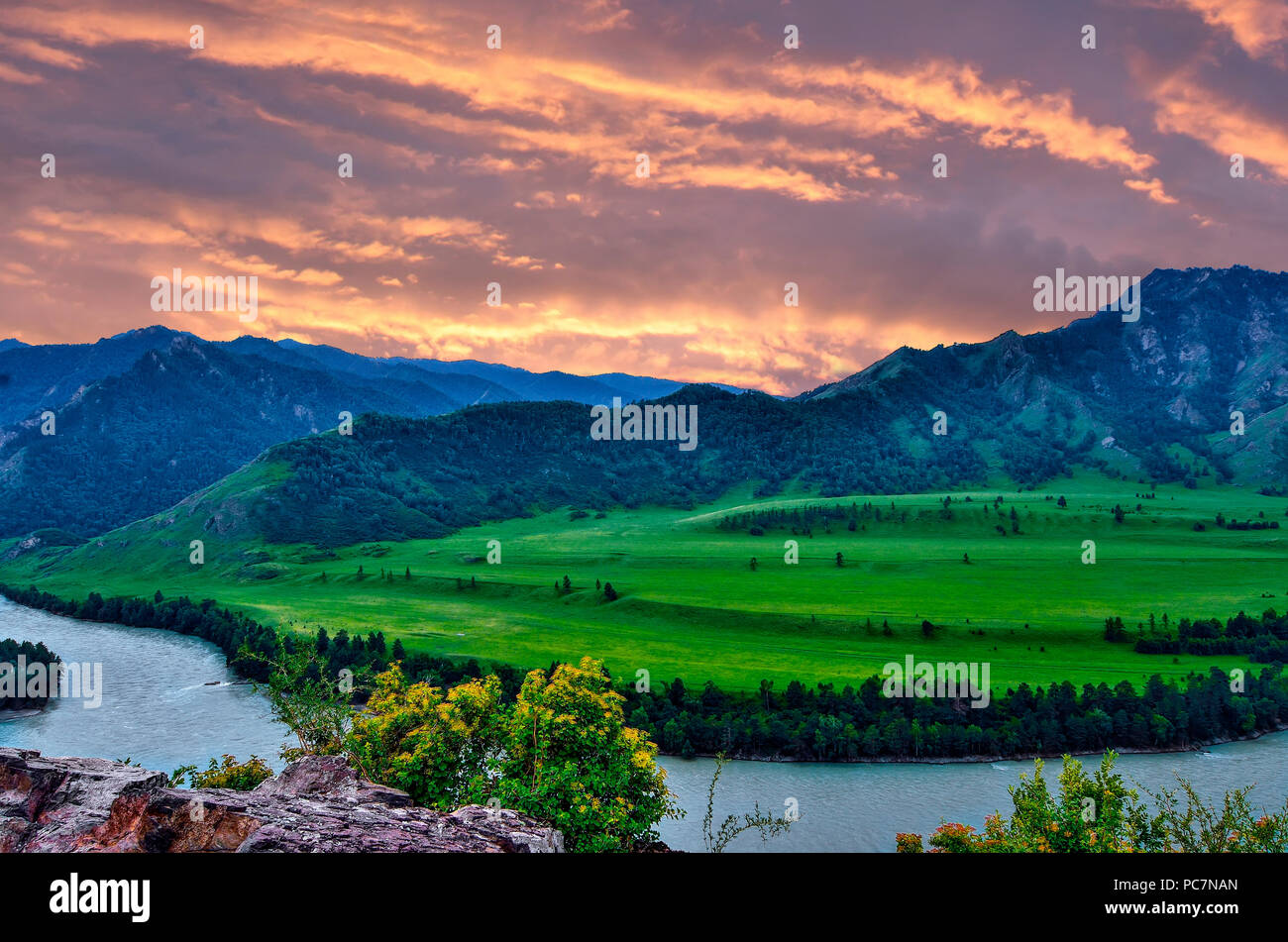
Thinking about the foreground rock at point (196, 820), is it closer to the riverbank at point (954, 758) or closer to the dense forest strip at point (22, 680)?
the riverbank at point (954, 758)

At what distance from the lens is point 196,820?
973 inches

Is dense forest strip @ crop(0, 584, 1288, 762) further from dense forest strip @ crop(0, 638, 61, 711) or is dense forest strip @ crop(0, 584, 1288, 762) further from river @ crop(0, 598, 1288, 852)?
dense forest strip @ crop(0, 638, 61, 711)

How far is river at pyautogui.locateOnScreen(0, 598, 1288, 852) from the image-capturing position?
246ft

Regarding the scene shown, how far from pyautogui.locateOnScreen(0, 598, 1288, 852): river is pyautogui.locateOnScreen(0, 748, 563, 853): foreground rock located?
45506mm

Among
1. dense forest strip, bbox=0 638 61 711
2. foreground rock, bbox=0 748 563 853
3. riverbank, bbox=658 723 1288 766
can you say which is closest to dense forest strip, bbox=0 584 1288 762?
riverbank, bbox=658 723 1288 766

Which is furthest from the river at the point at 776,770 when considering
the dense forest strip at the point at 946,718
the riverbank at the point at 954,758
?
the dense forest strip at the point at 946,718

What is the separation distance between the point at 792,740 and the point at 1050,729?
31.6 m

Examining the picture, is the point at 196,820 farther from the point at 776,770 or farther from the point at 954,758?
the point at 954,758

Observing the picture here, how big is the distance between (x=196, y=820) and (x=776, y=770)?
77.0m

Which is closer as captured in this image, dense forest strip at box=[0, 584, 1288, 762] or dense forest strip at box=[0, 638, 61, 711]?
dense forest strip at box=[0, 584, 1288, 762]

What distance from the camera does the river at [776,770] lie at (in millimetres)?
75000

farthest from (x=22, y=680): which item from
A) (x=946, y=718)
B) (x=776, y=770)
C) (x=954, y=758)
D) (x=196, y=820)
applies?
(x=954, y=758)

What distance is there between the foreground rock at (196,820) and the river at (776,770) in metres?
45.5
